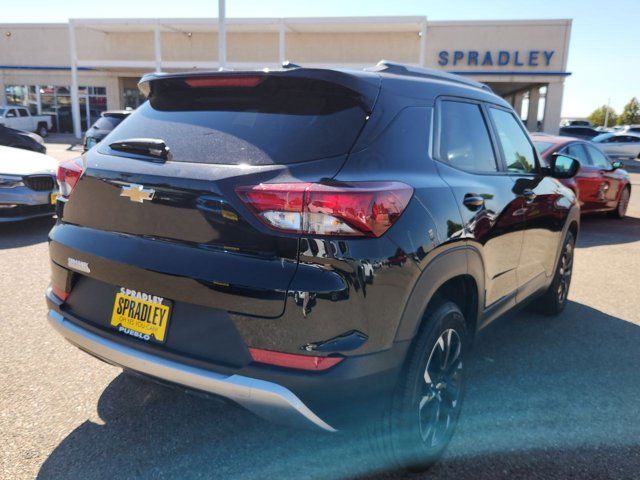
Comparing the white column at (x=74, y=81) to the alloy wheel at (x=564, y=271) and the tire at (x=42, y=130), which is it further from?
the alloy wheel at (x=564, y=271)

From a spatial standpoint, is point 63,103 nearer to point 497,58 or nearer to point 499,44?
point 497,58

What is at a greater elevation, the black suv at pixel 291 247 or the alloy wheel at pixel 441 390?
the black suv at pixel 291 247

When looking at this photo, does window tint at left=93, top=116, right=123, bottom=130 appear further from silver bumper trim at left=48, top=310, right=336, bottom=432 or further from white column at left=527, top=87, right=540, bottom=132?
white column at left=527, top=87, right=540, bottom=132

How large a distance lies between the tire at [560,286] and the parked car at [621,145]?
84.9ft

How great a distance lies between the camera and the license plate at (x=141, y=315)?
7.55ft

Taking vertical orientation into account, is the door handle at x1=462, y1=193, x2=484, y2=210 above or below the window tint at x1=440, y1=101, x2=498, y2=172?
below

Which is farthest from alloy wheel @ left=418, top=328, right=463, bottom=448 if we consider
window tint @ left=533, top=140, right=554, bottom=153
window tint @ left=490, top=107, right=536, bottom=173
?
window tint @ left=533, top=140, right=554, bottom=153

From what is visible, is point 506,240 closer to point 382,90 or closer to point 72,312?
point 382,90

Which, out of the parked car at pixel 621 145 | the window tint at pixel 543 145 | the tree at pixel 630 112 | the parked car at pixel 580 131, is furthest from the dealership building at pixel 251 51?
the tree at pixel 630 112

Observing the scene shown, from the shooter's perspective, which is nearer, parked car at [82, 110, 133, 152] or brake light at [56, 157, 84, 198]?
brake light at [56, 157, 84, 198]

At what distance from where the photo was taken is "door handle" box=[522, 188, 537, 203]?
3576 millimetres

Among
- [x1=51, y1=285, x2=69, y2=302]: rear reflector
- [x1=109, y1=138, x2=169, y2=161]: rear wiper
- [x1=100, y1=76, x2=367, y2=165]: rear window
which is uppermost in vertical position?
[x1=100, y1=76, x2=367, y2=165]: rear window

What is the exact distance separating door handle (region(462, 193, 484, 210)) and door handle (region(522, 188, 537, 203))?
2.63 feet

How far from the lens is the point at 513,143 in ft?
12.4
